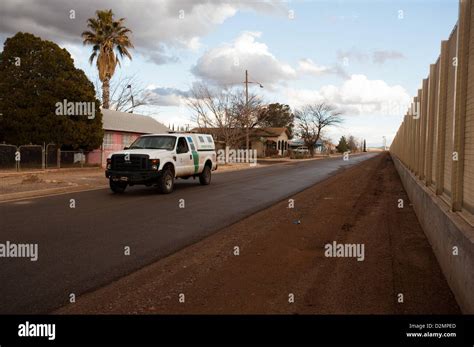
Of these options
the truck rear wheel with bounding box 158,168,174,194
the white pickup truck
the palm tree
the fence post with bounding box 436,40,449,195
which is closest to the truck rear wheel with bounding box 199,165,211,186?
the white pickup truck

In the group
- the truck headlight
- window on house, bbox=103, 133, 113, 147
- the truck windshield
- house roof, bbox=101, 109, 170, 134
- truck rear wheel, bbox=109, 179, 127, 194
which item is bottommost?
truck rear wheel, bbox=109, 179, 127, 194

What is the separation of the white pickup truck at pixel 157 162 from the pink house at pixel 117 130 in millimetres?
14235

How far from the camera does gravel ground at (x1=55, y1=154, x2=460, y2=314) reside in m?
4.54

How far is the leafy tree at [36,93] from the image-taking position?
78.8ft

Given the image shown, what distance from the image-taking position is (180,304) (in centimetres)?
459

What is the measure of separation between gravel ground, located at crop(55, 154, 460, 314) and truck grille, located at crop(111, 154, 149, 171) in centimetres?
622

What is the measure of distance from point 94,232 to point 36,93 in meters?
19.3

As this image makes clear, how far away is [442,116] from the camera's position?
7.27 metres

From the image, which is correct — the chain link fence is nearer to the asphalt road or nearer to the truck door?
the asphalt road

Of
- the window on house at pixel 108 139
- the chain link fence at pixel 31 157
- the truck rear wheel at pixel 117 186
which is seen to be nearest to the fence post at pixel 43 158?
the chain link fence at pixel 31 157

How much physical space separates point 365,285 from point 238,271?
1.63 meters

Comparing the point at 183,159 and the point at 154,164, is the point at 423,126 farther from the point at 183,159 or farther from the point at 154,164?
the point at 183,159

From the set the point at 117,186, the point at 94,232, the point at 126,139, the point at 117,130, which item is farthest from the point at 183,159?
the point at 126,139

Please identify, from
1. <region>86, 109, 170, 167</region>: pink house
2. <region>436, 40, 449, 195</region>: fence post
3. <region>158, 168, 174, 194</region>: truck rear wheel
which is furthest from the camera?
<region>86, 109, 170, 167</region>: pink house
